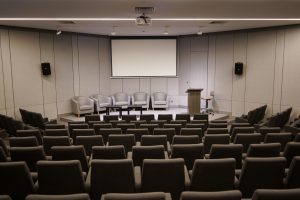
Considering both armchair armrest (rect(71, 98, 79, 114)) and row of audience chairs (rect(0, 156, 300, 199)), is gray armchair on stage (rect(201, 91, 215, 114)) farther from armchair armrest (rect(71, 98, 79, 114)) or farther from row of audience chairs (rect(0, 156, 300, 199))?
row of audience chairs (rect(0, 156, 300, 199))

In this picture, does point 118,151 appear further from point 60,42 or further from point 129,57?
point 129,57

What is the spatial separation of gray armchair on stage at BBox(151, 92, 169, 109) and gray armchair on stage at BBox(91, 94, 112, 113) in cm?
220

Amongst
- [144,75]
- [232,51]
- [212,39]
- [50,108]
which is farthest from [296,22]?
[50,108]

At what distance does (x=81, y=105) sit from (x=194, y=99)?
5216mm

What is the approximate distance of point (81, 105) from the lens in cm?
1307

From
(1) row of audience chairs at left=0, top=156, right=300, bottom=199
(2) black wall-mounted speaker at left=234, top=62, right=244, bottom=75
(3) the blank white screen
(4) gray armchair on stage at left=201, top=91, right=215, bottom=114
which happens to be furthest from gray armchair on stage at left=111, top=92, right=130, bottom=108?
(1) row of audience chairs at left=0, top=156, right=300, bottom=199

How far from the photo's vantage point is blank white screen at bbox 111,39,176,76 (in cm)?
1447

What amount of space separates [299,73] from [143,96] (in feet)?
23.7

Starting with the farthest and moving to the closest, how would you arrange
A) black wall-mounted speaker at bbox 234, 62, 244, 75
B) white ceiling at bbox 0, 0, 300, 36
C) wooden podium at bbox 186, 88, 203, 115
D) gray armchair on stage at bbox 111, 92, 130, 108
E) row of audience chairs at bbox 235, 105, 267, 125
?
gray armchair on stage at bbox 111, 92, 130, 108, black wall-mounted speaker at bbox 234, 62, 244, 75, wooden podium at bbox 186, 88, 203, 115, row of audience chairs at bbox 235, 105, 267, 125, white ceiling at bbox 0, 0, 300, 36

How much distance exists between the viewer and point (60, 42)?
12.7 meters

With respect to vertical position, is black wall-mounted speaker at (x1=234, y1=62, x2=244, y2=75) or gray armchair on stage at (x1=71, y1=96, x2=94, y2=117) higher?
black wall-mounted speaker at (x1=234, y1=62, x2=244, y2=75)

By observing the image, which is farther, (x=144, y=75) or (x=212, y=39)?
(x=144, y=75)

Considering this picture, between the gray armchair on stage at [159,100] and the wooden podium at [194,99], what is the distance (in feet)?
6.82

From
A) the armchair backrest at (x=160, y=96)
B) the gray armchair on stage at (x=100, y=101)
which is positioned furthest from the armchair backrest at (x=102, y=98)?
the armchair backrest at (x=160, y=96)
